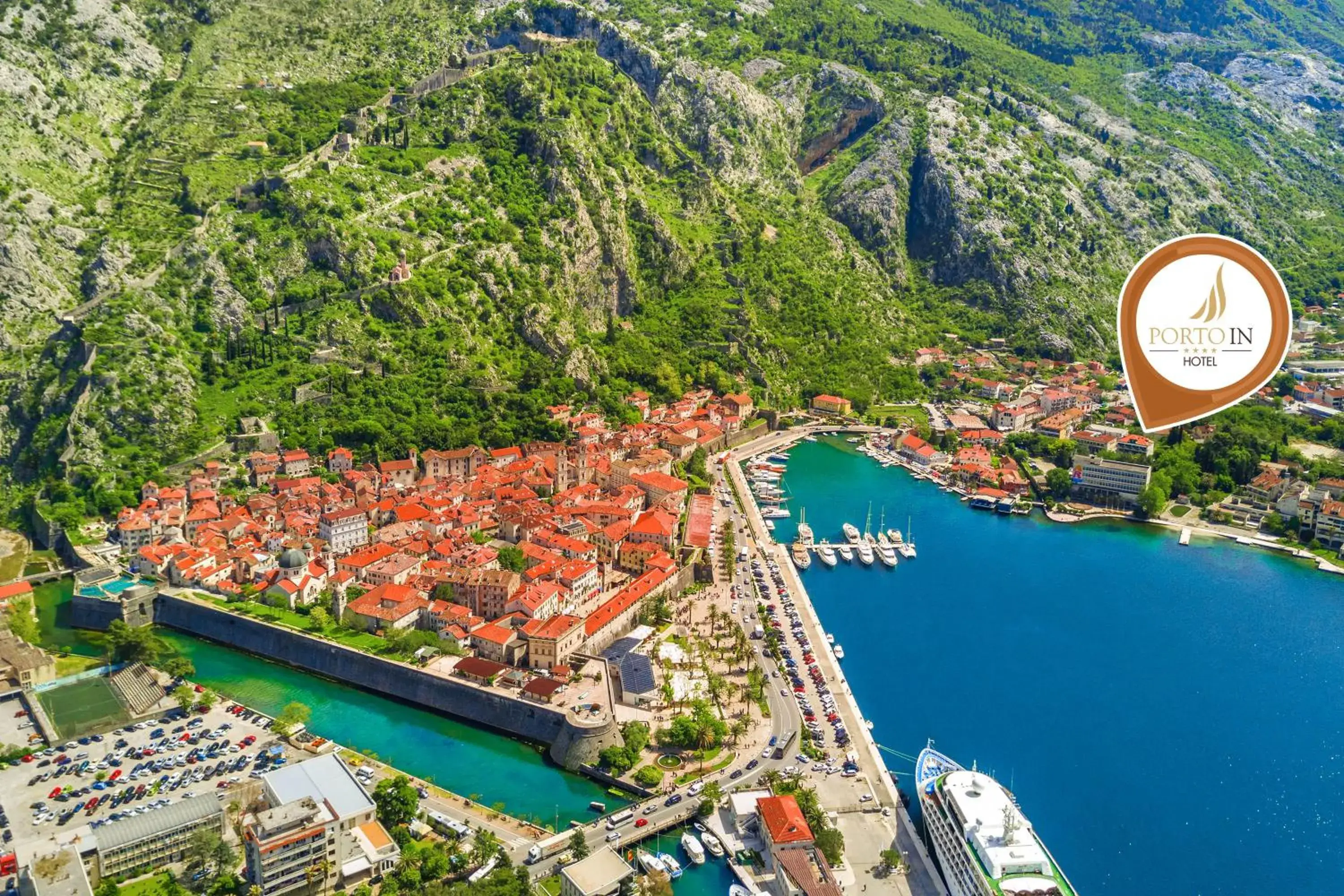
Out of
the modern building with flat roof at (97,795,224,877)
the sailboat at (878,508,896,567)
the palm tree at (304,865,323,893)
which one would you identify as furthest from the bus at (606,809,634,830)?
the sailboat at (878,508,896,567)

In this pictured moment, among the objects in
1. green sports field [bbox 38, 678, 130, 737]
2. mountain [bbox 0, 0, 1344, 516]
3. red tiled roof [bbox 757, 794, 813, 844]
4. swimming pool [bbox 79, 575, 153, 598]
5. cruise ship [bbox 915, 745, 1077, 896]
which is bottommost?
green sports field [bbox 38, 678, 130, 737]

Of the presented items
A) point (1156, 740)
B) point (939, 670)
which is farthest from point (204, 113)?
point (1156, 740)

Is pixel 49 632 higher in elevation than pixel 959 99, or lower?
lower

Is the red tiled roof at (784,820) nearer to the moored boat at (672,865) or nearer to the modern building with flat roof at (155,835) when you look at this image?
the moored boat at (672,865)

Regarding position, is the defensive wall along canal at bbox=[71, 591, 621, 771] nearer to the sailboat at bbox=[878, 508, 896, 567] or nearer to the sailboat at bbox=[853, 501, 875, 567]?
the sailboat at bbox=[853, 501, 875, 567]

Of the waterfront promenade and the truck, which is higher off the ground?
the waterfront promenade

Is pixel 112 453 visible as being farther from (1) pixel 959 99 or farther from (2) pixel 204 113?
(1) pixel 959 99
